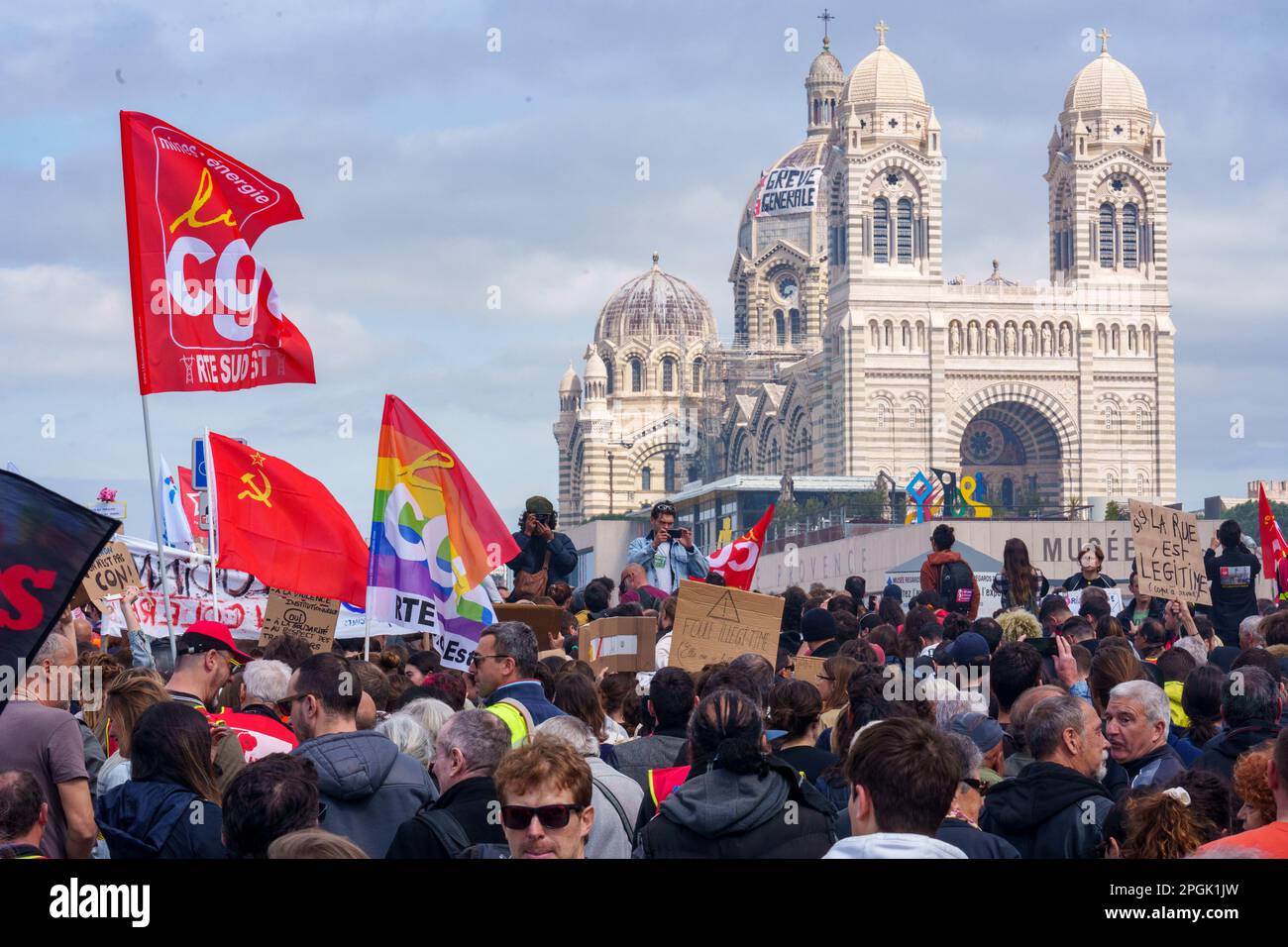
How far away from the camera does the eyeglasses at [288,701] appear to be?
17.7 feet

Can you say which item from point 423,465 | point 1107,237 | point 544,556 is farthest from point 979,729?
point 1107,237

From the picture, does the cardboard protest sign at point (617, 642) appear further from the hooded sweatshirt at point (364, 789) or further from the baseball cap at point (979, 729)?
the hooded sweatshirt at point (364, 789)

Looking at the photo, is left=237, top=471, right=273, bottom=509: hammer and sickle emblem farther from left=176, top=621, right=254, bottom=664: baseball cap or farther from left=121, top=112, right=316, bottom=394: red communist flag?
left=176, top=621, right=254, bottom=664: baseball cap

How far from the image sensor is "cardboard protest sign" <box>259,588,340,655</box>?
9.27m

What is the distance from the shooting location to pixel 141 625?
11.7 m

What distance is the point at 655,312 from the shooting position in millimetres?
113062

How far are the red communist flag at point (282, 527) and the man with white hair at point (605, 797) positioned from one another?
12.0ft

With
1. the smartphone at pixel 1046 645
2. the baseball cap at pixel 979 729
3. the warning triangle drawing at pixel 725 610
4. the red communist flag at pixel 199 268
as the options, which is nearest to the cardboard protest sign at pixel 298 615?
the red communist flag at pixel 199 268

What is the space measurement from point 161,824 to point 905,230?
239 ft

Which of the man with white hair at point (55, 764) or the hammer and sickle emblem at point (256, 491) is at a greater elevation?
the hammer and sickle emblem at point (256, 491)

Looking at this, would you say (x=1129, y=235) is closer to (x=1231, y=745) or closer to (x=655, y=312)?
(x=655, y=312)
